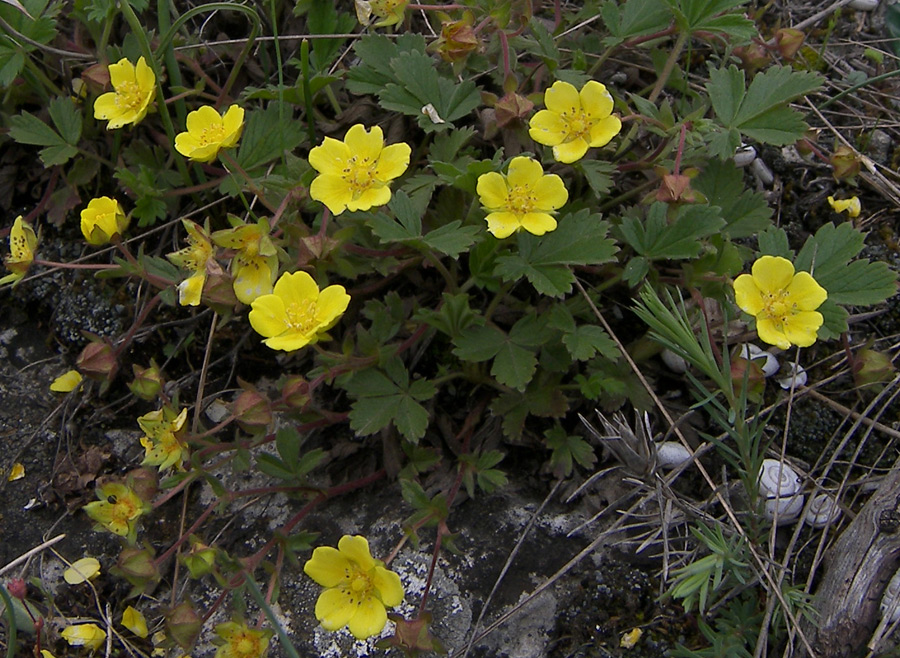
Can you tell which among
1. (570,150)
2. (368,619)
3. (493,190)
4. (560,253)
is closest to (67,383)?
(368,619)

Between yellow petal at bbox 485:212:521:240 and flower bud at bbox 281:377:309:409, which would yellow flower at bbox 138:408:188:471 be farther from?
yellow petal at bbox 485:212:521:240

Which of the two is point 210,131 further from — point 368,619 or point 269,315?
point 368,619

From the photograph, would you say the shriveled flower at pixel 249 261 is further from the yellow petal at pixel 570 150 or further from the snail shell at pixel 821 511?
the snail shell at pixel 821 511

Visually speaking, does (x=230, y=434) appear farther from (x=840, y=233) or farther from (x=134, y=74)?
(x=840, y=233)

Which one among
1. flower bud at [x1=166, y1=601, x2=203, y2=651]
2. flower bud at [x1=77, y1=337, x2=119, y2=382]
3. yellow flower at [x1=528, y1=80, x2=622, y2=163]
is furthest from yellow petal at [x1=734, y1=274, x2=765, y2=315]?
flower bud at [x1=77, y1=337, x2=119, y2=382]

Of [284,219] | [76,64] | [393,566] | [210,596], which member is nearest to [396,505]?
[393,566]

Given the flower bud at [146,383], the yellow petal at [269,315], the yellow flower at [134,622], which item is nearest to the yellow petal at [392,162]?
the yellow petal at [269,315]
